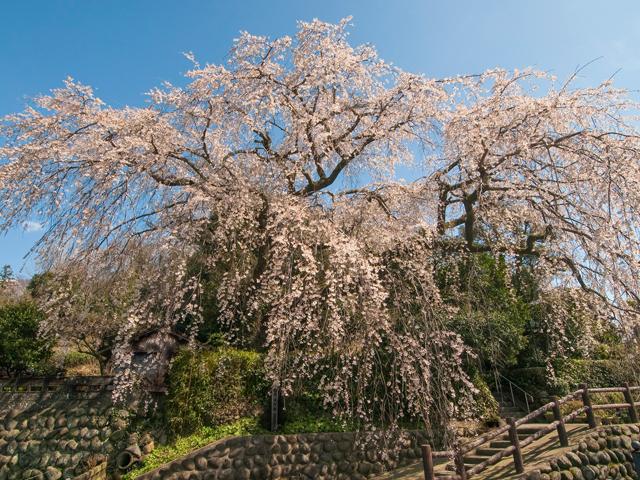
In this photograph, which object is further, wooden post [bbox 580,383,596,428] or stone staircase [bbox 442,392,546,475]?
wooden post [bbox 580,383,596,428]

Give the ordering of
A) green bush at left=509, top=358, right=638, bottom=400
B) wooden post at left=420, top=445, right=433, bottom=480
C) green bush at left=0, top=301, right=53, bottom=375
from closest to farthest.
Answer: wooden post at left=420, top=445, right=433, bottom=480, green bush at left=509, top=358, right=638, bottom=400, green bush at left=0, top=301, right=53, bottom=375

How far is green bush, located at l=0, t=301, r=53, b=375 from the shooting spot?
10719 millimetres

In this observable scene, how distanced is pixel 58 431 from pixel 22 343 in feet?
12.1

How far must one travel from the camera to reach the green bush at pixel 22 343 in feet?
35.2

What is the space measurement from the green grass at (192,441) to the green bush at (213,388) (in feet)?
0.47

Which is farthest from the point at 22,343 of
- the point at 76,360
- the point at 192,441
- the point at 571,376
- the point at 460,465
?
the point at 571,376

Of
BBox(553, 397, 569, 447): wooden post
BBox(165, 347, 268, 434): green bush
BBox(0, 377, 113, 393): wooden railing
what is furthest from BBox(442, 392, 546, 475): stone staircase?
BBox(0, 377, 113, 393): wooden railing

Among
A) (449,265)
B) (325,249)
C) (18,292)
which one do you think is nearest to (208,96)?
(325,249)

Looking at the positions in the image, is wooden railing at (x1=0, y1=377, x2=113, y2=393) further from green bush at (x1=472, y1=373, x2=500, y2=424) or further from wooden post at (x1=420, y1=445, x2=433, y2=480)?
green bush at (x1=472, y1=373, x2=500, y2=424)

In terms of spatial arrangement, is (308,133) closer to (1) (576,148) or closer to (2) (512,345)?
(1) (576,148)

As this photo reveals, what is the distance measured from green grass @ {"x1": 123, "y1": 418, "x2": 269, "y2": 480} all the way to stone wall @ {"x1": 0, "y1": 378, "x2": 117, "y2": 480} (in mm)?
929

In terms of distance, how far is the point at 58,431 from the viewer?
27.0 feet

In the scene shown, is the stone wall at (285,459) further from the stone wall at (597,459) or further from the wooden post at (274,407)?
the stone wall at (597,459)

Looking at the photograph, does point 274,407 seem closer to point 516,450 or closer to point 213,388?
point 213,388
